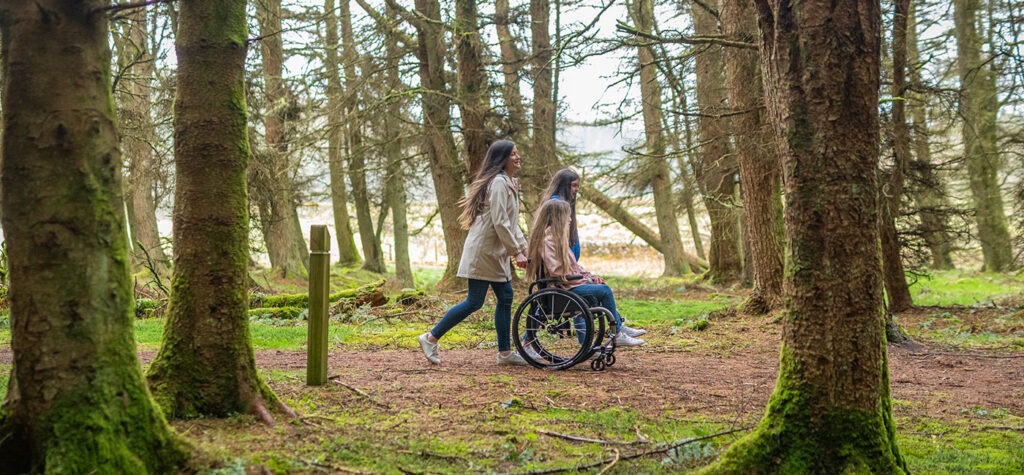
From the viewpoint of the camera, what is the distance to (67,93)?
3.03 meters

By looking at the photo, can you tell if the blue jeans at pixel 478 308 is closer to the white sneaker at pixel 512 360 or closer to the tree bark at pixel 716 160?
the white sneaker at pixel 512 360

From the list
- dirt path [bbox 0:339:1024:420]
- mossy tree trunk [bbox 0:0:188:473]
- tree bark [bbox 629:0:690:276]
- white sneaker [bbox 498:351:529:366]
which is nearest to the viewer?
mossy tree trunk [bbox 0:0:188:473]

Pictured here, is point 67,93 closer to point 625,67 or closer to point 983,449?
point 983,449

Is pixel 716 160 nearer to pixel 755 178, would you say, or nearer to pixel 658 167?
pixel 755 178

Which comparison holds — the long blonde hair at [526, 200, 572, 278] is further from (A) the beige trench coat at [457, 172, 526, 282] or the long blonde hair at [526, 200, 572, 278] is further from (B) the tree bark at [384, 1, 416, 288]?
(B) the tree bark at [384, 1, 416, 288]

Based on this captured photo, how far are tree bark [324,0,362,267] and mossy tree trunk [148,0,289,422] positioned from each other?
1098 cm

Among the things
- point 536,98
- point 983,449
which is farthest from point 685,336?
point 536,98

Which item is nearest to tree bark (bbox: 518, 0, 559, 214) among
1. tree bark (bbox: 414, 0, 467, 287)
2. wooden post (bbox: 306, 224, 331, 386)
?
tree bark (bbox: 414, 0, 467, 287)

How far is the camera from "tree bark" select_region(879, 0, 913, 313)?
34.3ft

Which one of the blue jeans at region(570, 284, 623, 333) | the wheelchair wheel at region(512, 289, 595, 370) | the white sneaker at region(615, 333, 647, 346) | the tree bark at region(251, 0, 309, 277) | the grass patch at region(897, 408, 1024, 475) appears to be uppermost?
the tree bark at region(251, 0, 309, 277)

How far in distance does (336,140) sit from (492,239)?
38.4ft

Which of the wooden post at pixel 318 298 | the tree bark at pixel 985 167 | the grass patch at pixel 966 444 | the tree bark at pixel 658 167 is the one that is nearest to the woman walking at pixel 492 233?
the wooden post at pixel 318 298

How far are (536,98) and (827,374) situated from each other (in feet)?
47.4

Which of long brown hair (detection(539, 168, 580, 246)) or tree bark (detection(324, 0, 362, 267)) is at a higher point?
tree bark (detection(324, 0, 362, 267))
